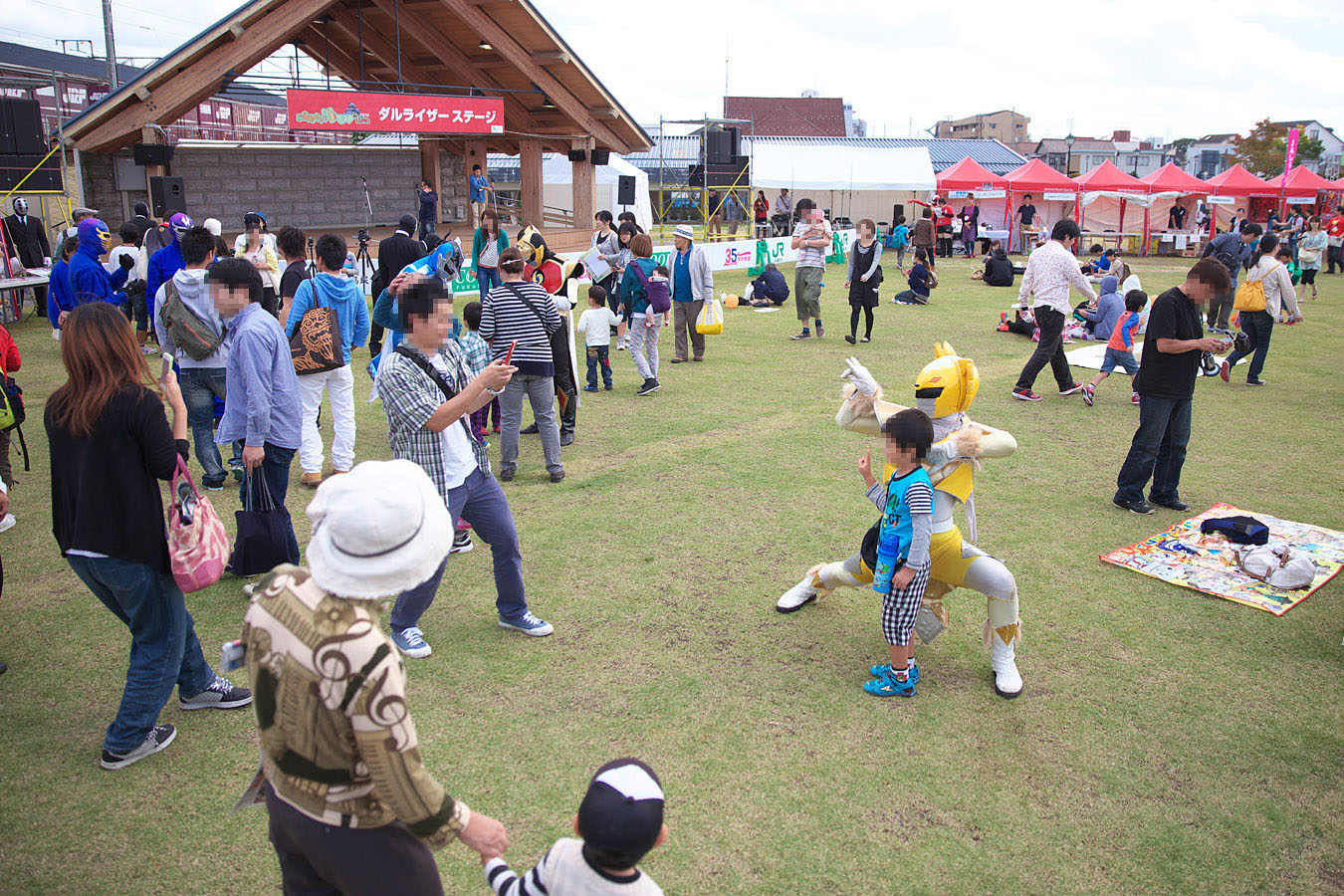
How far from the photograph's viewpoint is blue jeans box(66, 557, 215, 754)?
11.0 ft

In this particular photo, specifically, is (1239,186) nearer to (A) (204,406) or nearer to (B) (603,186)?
(B) (603,186)

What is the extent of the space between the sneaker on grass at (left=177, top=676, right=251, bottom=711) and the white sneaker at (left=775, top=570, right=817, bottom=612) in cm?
277

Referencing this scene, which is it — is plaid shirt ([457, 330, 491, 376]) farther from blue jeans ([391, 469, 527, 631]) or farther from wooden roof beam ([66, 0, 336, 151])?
wooden roof beam ([66, 0, 336, 151])

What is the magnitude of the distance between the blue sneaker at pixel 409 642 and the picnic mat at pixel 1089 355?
31.8 feet

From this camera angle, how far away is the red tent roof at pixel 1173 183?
26.1m

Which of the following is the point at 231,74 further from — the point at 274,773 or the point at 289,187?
the point at 274,773

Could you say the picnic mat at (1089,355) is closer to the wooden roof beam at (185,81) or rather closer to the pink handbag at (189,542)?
the pink handbag at (189,542)

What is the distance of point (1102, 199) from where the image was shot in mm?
30422

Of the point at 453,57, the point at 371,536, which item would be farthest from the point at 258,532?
the point at 453,57

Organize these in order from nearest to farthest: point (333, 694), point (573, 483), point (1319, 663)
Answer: point (333, 694) → point (1319, 663) → point (573, 483)

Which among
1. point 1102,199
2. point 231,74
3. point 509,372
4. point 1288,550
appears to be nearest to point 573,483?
point 509,372

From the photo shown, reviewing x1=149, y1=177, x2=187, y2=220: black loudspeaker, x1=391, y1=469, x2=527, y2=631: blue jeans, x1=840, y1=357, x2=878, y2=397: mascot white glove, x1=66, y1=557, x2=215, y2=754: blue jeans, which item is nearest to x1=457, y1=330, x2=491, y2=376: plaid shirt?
x1=391, y1=469, x2=527, y2=631: blue jeans

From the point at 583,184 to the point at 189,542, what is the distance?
851 inches

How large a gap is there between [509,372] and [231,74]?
1733 centimetres
